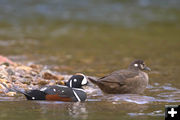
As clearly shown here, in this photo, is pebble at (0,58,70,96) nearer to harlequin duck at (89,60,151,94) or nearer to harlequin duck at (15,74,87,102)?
harlequin duck at (15,74,87,102)

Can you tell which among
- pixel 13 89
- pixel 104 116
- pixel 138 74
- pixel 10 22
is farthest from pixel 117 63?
pixel 10 22

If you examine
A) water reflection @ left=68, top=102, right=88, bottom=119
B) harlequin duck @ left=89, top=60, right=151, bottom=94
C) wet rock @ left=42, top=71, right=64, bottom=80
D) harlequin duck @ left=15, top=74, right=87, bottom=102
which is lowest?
water reflection @ left=68, top=102, right=88, bottom=119

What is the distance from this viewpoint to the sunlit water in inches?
313

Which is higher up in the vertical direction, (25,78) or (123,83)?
(25,78)

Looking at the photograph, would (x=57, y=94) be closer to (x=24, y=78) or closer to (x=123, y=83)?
(x=123, y=83)

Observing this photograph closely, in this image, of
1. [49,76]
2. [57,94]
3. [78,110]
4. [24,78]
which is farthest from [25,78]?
[78,110]

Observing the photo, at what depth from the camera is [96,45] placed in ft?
62.6

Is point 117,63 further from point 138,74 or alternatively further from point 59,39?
point 59,39

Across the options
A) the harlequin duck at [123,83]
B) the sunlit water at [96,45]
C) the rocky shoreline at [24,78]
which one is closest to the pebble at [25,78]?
the rocky shoreline at [24,78]

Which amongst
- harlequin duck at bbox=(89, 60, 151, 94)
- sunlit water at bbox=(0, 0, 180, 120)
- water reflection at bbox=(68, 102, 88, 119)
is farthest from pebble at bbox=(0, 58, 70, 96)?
water reflection at bbox=(68, 102, 88, 119)

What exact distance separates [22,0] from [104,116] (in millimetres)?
22647

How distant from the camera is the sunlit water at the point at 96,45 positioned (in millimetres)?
7956

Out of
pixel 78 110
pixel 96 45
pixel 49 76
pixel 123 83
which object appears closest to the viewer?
pixel 78 110

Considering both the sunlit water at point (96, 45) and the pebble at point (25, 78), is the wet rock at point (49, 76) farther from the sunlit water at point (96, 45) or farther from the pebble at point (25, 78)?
the sunlit water at point (96, 45)
